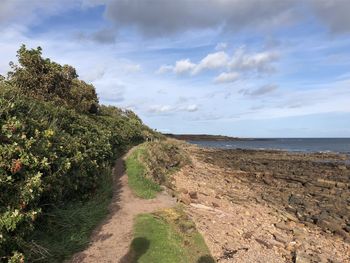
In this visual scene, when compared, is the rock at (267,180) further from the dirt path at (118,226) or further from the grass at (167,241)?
the grass at (167,241)

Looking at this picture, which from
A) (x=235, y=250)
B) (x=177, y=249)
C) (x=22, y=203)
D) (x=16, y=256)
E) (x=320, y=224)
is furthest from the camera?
(x=320, y=224)

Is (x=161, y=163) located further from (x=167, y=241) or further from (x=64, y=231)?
(x=64, y=231)

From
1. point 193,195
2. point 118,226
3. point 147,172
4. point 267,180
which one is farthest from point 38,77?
point 267,180

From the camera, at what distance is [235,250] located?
1264 cm

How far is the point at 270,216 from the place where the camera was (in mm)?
17812

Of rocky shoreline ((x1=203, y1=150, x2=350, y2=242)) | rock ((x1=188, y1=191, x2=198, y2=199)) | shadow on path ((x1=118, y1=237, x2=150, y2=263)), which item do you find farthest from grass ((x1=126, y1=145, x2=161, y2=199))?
rocky shoreline ((x1=203, y1=150, x2=350, y2=242))

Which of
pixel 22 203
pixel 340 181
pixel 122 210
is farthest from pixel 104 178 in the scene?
pixel 340 181

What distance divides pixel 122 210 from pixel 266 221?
6372 millimetres

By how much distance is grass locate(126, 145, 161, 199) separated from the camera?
16.5m

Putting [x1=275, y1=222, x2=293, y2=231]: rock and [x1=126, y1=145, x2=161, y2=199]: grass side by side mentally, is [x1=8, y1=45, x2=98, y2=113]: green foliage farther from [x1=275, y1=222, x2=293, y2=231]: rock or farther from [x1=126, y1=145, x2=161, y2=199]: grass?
[x1=275, y1=222, x2=293, y2=231]: rock

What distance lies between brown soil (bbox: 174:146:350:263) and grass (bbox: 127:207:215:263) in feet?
1.84

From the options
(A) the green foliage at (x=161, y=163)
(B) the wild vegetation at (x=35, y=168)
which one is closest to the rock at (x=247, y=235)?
(B) the wild vegetation at (x=35, y=168)

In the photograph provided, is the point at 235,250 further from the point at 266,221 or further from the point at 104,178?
the point at 104,178

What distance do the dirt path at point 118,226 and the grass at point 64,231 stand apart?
24cm
